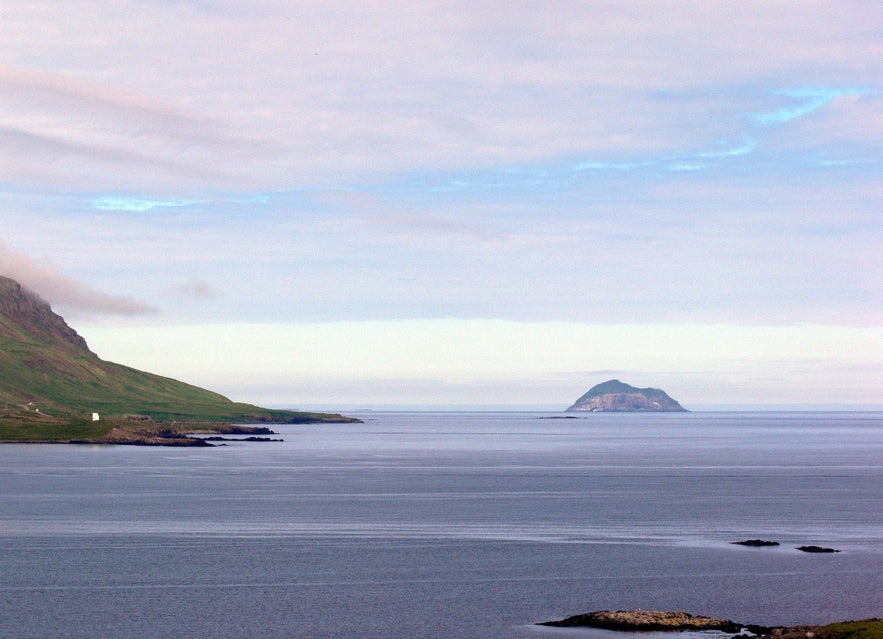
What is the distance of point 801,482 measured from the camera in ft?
522

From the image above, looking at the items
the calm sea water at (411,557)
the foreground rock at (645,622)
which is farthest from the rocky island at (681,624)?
the calm sea water at (411,557)

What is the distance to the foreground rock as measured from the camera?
5447cm

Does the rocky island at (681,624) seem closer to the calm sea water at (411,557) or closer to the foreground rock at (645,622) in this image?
the foreground rock at (645,622)

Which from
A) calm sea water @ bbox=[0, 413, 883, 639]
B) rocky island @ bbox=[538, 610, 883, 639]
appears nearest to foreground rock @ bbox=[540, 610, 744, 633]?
rocky island @ bbox=[538, 610, 883, 639]

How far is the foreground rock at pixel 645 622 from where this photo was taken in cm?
5447

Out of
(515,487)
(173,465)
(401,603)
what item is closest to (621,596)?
(401,603)

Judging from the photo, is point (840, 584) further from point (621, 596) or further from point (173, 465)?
point (173, 465)

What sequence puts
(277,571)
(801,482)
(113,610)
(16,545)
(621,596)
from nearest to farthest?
(113,610), (621,596), (277,571), (16,545), (801,482)

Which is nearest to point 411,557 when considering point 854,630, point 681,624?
point 681,624

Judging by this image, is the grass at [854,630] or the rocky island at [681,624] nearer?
the grass at [854,630]

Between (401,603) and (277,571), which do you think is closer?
(401,603)

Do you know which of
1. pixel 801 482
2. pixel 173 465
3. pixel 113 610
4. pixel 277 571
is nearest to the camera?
pixel 113 610

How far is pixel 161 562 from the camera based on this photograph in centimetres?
7769

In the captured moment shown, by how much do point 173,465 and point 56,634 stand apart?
145955 millimetres
